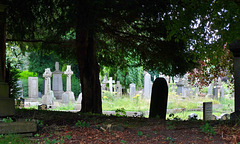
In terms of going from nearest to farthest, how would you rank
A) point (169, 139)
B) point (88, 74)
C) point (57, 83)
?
1. point (169, 139)
2. point (88, 74)
3. point (57, 83)

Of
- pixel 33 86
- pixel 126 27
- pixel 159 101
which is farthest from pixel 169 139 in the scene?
pixel 33 86

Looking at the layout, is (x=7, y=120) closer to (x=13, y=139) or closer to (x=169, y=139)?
(x=13, y=139)

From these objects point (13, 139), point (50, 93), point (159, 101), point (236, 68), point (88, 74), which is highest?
point (236, 68)

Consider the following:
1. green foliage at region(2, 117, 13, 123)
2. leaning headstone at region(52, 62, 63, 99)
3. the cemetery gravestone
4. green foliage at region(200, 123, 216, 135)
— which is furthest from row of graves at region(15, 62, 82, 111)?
green foliage at region(200, 123, 216, 135)

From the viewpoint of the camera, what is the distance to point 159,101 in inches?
335

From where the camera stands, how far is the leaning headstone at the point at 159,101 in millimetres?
8452

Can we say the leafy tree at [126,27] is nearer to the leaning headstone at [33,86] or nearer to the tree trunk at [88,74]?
the tree trunk at [88,74]

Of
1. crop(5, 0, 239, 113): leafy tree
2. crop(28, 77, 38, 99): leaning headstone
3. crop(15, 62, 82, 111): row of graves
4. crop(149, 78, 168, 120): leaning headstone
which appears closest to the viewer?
crop(5, 0, 239, 113): leafy tree

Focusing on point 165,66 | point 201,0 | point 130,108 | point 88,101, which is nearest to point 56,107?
point 130,108

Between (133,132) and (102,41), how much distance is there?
5.61 m

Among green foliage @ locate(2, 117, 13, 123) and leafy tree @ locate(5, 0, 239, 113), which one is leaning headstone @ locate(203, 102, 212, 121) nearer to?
leafy tree @ locate(5, 0, 239, 113)

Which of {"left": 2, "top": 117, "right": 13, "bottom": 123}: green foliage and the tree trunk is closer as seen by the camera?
{"left": 2, "top": 117, "right": 13, "bottom": 123}: green foliage

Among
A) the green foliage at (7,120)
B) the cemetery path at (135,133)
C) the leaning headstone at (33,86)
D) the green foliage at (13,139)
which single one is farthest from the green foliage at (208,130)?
the leaning headstone at (33,86)

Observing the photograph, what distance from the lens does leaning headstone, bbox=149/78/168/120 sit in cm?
845
